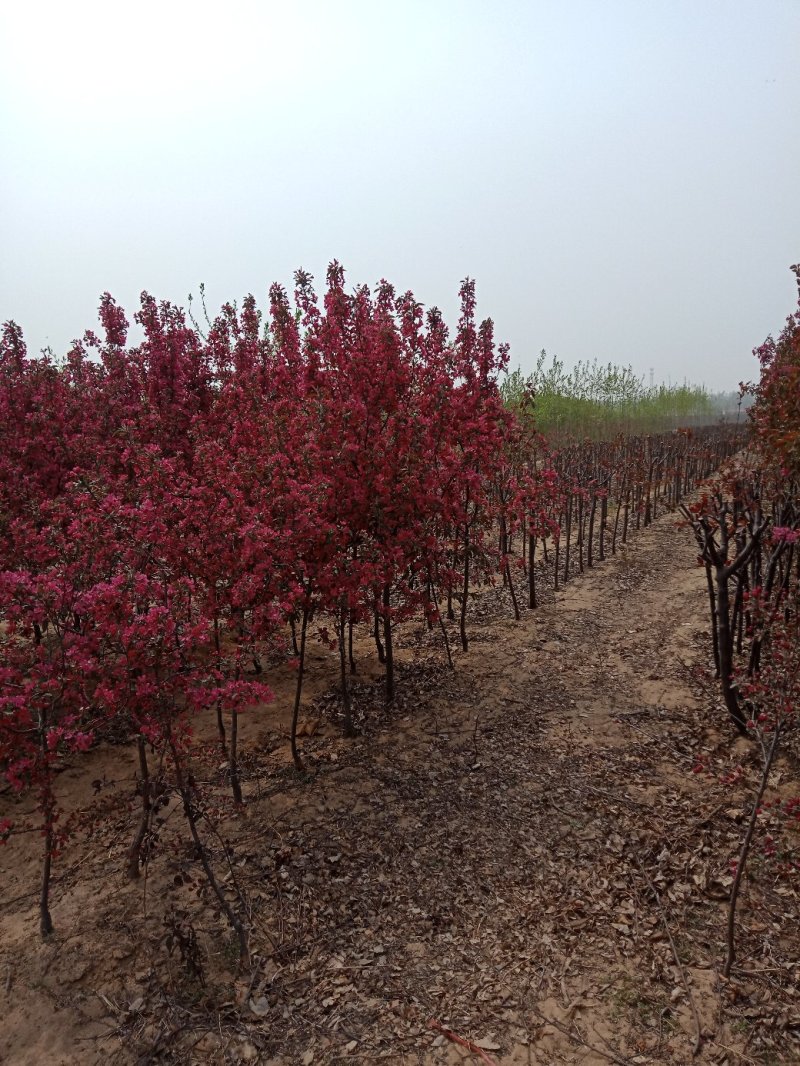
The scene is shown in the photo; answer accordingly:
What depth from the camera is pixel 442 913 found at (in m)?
3.55

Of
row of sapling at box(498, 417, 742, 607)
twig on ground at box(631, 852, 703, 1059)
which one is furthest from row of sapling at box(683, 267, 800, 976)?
row of sapling at box(498, 417, 742, 607)

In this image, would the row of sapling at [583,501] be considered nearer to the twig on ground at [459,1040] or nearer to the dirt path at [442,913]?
the dirt path at [442,913]

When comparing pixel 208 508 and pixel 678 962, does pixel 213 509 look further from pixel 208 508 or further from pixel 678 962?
pixel 678 962

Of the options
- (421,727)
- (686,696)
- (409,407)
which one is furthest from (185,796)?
(686,696)

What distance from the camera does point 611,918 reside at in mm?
3391

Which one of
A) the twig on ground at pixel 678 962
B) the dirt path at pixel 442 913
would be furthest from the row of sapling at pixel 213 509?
the twig on ground at pixel 678 962

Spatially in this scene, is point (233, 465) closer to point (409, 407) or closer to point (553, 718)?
point (409, 407)

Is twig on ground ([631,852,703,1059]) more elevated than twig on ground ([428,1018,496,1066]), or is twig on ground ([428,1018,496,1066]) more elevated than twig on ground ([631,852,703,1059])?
twig on ground ([631,852,703,1059])

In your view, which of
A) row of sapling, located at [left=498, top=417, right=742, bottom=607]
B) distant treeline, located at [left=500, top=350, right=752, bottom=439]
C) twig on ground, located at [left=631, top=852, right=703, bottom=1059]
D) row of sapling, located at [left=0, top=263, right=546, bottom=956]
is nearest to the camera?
twig on ground, located at [left=631, top=852, right=703, bottom=1059]

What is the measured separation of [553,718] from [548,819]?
1371 millimetres

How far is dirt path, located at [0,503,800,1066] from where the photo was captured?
283 centimetres

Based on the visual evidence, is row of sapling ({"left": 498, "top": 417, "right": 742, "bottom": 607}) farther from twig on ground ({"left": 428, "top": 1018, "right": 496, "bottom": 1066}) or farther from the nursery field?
twig on ground ({"left": 428, "top": 1018, "right": 496, "bottom": 1066})

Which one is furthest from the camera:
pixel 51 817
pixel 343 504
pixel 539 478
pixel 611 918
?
pixel 539 478

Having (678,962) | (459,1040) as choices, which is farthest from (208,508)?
(678,962)
